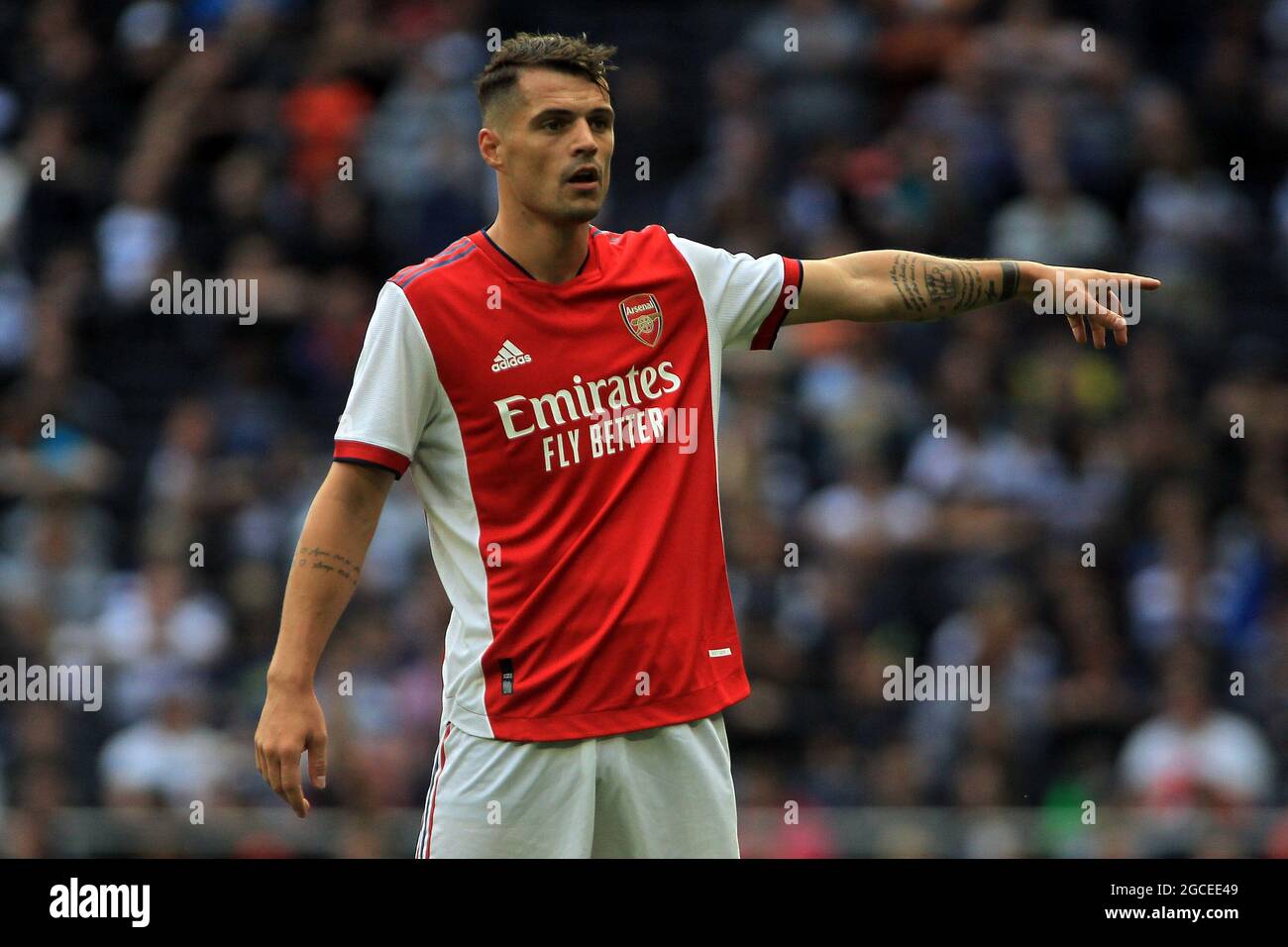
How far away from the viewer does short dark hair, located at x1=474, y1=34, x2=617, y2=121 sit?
4.70 meters

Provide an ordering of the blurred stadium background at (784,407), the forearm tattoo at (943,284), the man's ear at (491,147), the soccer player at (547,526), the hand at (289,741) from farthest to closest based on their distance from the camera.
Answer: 1. the blurred stadium background at (784,407)
2. the forearm tattoo at (943,284)
3. the man's ear at (491,147)
4. the soccer player at (547,526)
5. the hand at (289,741)

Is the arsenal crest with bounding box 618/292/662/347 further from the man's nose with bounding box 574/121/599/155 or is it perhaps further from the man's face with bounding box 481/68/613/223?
the man's nose with bounding box 574/121/599/155

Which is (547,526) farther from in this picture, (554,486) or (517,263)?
(517,263)

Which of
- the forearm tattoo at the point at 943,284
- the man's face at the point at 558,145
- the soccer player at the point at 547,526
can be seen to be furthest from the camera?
the forearm tattoo at the point at 943,284

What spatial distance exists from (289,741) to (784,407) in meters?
5.61

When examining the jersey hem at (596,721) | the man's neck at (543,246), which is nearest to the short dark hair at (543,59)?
the man's neck at (543,246)

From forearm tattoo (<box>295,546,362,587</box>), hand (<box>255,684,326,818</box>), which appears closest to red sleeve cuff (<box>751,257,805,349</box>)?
forearm tattoo (<box>295,546,362,587</box>)

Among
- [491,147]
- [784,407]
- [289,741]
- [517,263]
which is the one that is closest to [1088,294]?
[517,263]

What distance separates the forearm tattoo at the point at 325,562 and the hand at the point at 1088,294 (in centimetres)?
186

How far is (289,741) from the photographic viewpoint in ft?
14.5

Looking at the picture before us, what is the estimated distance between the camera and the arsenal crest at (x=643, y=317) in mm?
4699

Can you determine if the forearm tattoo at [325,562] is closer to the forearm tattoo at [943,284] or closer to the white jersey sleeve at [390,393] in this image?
the white jersey sleeve at [390,393]

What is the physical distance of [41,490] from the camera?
9.78 m
